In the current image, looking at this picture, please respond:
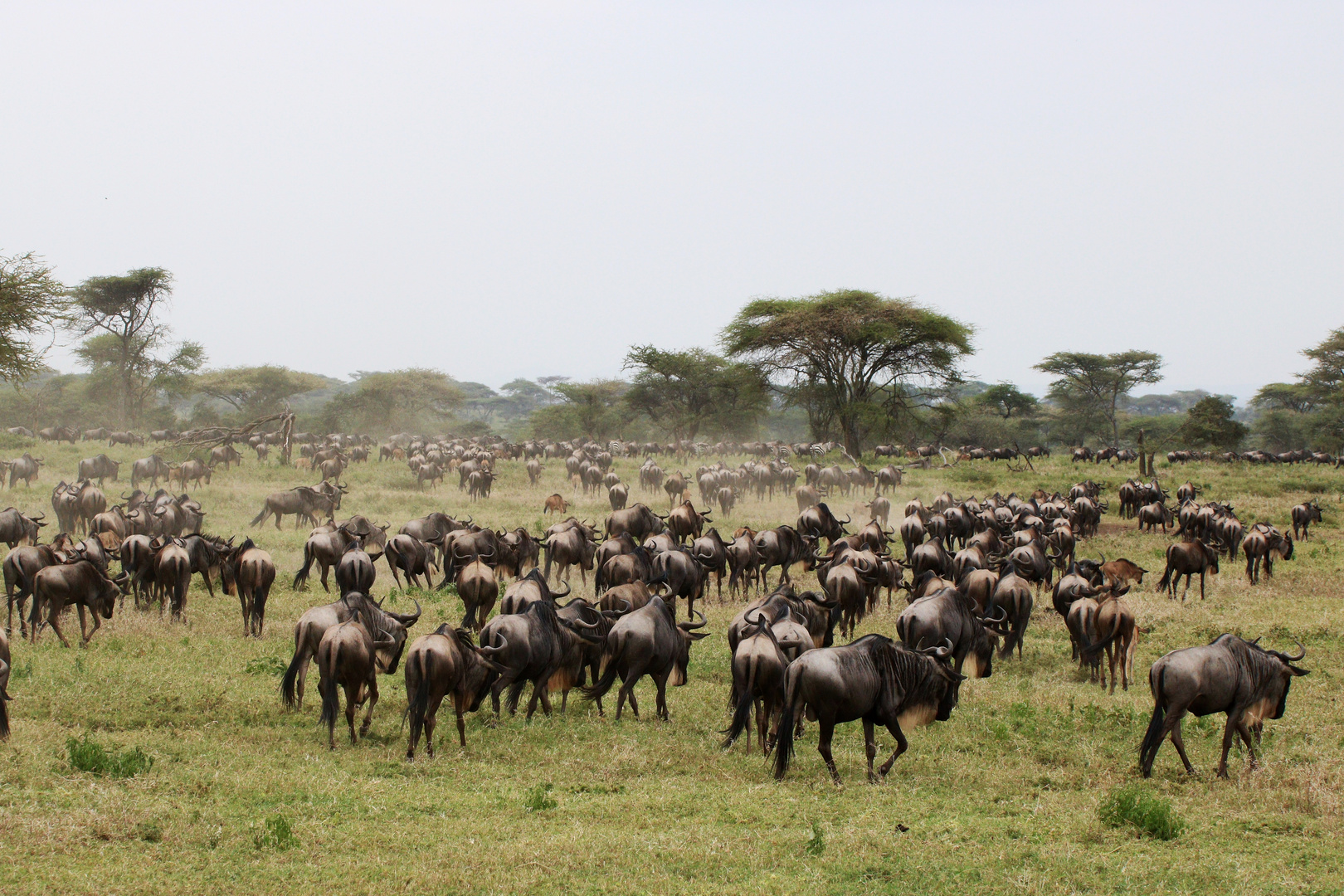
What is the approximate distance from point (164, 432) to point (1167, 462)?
176 feet

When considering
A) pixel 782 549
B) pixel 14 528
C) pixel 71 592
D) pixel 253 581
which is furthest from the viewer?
pixel 782 549

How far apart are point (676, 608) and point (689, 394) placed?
49663mm

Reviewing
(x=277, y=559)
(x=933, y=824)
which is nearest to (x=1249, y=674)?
(x=933, y=824)

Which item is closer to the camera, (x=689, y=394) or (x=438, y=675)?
(x=438, y=675)

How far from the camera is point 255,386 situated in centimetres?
7038

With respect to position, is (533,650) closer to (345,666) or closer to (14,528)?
(345,666)

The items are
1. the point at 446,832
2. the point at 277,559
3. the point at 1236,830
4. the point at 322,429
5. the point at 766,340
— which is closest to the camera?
the point at 446,832

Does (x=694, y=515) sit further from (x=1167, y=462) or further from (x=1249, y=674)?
(x=1167, y=462)

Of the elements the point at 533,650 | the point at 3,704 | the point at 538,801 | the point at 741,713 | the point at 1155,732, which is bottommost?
the point at 538,801

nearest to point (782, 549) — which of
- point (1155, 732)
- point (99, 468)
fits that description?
point (1155, 732)

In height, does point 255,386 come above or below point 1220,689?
above

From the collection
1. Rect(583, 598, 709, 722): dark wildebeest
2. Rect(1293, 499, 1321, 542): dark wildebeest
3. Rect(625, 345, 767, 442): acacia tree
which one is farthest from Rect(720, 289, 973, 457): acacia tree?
Rect(583, 598, 709, 722): dark wildebeest

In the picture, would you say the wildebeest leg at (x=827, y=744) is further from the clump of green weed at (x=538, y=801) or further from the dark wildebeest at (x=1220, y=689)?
the dark wildebeest at (x=1220, y=689)

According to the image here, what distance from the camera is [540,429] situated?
7275 cm
